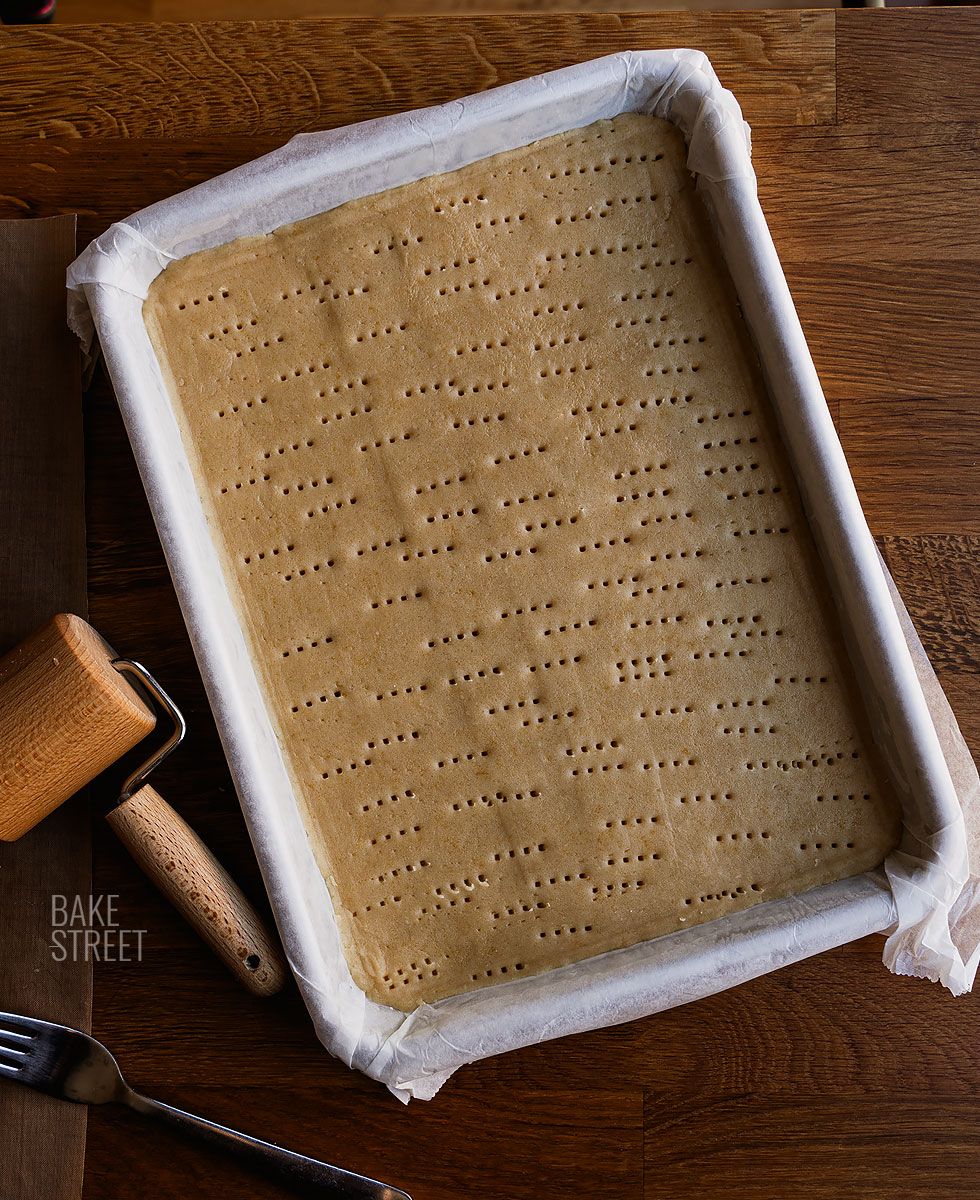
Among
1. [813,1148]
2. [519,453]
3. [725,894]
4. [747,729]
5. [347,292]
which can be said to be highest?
[347,292]

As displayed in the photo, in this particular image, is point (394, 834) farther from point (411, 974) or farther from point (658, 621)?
point (658, 621)

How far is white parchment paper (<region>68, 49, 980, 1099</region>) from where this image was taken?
760mm

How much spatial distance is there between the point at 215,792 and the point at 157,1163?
326 millimetres

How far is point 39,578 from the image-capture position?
84cm

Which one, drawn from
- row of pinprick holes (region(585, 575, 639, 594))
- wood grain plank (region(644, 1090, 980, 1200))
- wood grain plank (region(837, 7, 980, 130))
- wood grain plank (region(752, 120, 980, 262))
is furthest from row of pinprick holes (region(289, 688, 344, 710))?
wood grain plank (region(837, 7, 980, 130))

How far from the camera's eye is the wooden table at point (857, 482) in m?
0.83

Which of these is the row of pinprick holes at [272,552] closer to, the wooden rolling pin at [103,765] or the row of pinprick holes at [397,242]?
the wooden rolling pin at [103,765]

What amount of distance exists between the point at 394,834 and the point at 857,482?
0.53 meters

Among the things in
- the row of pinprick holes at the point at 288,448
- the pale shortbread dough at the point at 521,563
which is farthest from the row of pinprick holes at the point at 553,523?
the row of pinprick holes at the point at 288,448

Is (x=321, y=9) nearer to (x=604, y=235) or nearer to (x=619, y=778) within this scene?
(x=604, y=235)

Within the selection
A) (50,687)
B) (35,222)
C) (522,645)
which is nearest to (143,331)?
(35,222)

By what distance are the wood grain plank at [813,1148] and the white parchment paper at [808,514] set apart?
0.15m

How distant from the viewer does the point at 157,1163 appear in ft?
2.71

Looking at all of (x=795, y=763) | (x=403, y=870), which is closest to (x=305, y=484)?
(x=403, y=870)
